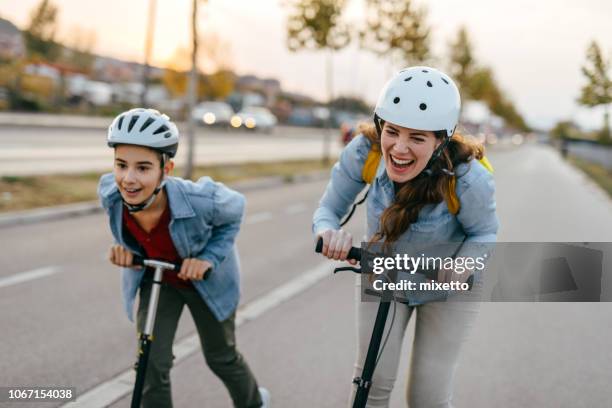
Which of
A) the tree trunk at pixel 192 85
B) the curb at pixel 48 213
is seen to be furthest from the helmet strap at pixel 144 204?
the tree trunk at pixel 192 85

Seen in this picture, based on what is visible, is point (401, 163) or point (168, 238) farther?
point (168, 238)

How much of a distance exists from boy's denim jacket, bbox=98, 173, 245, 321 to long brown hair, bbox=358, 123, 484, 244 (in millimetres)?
884

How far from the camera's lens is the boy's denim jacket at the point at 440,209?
102 inches

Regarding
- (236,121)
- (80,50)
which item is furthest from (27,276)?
(80,50)

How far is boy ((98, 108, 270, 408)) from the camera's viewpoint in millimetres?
2922

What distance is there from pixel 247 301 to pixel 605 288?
3.91 metres

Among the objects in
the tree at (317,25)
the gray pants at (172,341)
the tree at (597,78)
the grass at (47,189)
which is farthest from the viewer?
the tree at (317,25)

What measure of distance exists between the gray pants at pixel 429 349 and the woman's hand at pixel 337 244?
0.29 metres

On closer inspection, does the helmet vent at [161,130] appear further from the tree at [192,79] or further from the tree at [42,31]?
the tree at [42,31]

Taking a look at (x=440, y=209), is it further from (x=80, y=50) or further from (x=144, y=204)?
(x=80, y=50)

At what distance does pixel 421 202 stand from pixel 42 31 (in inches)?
2060

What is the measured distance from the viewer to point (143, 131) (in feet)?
9.46

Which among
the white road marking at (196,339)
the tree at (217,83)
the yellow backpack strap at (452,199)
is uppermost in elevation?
the tree at (217,83)

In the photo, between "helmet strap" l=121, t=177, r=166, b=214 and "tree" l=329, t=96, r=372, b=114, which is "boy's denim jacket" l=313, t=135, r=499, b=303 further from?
"tree" l=329, t=96, r=372, b=114
